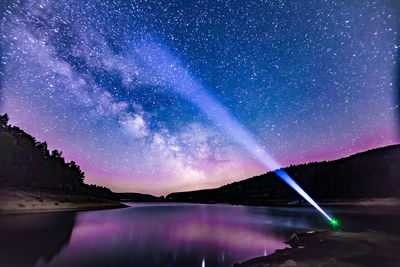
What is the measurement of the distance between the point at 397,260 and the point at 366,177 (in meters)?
142

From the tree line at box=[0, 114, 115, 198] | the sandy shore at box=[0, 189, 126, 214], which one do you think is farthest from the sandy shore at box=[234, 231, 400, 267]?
the tree line at box=[0, 114, 115, 198]

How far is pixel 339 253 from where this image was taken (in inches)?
690

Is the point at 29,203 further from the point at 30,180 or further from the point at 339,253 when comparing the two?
the point at 339,253

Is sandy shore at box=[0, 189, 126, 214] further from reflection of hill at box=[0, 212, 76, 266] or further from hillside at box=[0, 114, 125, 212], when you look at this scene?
reflection of hill at box=[0, 212, 76, 266]

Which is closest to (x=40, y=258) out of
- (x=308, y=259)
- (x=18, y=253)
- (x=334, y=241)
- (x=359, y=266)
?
(x=18, y=253)

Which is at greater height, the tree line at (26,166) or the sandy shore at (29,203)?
the tree line at (26,166)

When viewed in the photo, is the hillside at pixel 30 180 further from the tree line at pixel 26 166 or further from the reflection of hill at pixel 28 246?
the reflection of hill at pixel 28 246

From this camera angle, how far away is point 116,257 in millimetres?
20047

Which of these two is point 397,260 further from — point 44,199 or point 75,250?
point 44,199

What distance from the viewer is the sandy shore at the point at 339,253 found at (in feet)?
48.9

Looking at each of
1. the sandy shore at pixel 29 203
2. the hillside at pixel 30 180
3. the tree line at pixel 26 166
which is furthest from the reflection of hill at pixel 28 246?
the tree line at pixel 26 166

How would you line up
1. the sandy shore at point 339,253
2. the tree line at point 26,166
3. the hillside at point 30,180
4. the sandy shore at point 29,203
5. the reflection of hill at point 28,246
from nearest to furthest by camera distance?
the sandy shore at point 339,253
the reflection of hill at point 28,246
the sandy shore at point 29,203
the hillside at point 30,180
the tree line at point 26,166

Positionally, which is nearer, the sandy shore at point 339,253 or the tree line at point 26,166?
the sandy shore at point 339,253

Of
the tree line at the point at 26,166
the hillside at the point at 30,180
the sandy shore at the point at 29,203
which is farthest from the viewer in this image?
the tree line at the point at 26,166
